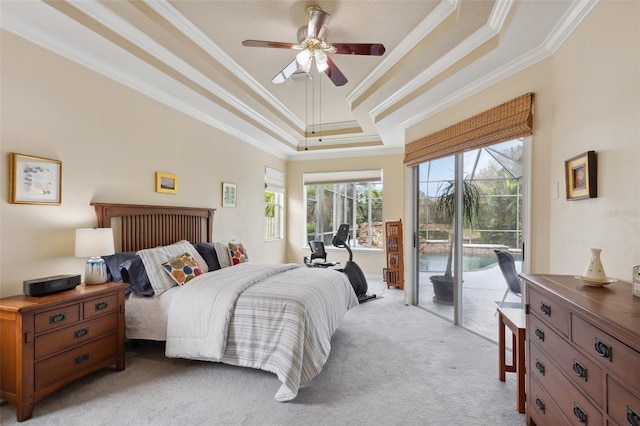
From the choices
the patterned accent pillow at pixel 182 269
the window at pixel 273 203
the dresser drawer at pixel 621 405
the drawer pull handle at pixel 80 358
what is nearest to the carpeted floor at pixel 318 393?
the drawer pull handle at pixel 80 358

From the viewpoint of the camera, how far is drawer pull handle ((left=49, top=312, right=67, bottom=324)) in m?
2.10

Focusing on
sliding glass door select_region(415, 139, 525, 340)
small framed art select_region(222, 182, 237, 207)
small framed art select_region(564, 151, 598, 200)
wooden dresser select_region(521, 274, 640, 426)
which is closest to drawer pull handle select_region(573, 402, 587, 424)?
wooden dresser select_region(521, 274, 640, 426)

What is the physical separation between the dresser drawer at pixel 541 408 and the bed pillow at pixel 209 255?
3.15m

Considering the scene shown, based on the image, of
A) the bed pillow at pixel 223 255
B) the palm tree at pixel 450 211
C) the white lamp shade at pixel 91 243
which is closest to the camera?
the white lamp shade at pixel 91 243

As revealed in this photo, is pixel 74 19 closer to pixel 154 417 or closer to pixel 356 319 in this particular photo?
pixel 154 417

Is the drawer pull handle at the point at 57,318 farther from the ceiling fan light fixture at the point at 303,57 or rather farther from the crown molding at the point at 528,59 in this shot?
the crown molding at the point at 528,59

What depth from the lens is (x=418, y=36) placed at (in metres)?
2.90

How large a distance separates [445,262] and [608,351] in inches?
119

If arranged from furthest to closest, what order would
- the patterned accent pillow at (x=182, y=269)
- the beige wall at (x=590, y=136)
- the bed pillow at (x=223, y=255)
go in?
the bed pillow at (x=223, y=255), the patterned accent pillow at (x=182, y=269), the beige wall at (x=590, y=136)

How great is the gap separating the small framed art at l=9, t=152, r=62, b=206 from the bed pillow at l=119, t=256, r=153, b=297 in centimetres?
74

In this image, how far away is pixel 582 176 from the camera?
2.04m

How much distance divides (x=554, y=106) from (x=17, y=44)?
13.6 feet

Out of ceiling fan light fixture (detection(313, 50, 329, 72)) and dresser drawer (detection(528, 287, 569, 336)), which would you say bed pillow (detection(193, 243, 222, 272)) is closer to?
ceiling fan light fixture (detection(313, 50, 329, 72))

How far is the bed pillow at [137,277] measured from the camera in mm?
2787
